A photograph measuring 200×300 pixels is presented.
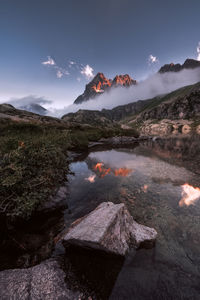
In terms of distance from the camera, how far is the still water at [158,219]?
226 inches

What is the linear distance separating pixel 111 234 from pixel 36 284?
379 centimetres

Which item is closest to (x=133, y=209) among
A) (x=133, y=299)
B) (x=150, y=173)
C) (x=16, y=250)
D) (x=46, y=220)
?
(x=133, y=299)

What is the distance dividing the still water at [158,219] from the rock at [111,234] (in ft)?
2.00

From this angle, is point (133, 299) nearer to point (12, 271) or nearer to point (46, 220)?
point (12, 271)

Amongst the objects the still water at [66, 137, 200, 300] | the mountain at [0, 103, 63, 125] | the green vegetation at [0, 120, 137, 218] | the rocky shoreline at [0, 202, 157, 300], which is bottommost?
the still water at [66, 137, 200, 300]

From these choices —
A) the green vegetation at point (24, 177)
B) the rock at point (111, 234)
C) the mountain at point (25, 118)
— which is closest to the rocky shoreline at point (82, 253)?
the rock at point (111, 234)

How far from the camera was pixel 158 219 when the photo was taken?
34.4ft

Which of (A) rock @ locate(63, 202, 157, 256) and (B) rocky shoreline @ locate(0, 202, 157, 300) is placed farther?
(A) rock @ locate(63, 202, 157, 256)

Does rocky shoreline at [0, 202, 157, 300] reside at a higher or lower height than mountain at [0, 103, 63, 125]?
lower

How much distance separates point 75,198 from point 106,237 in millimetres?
8067

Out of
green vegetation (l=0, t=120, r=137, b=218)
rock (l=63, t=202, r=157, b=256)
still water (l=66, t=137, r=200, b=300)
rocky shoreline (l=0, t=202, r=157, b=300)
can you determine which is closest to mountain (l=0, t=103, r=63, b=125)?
green vegetation (l=0, t=120, r=137, b=218)

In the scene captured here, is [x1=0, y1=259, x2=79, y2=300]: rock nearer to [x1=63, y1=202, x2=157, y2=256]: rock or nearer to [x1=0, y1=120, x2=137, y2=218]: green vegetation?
[x1=63, y1=202, x2=157, y2=256]: rock

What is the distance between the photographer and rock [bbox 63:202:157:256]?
6.59m

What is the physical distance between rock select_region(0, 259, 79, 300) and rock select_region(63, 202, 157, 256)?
1592mm
